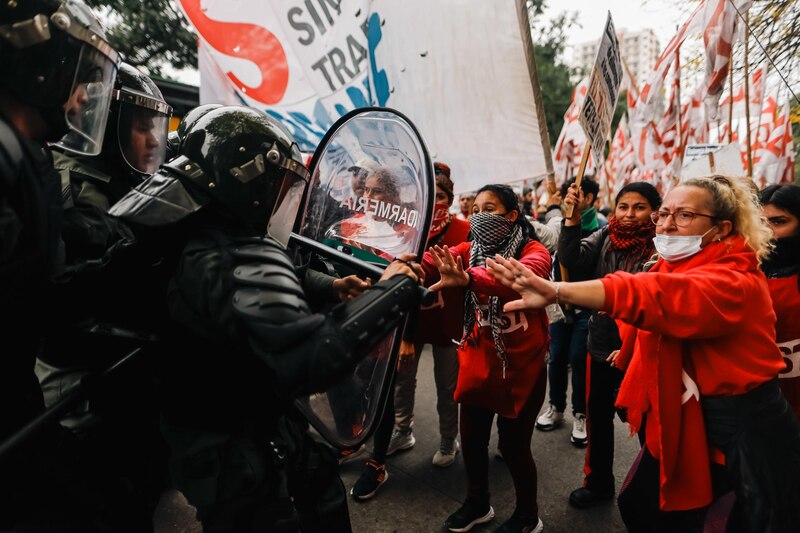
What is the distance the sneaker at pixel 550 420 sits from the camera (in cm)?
375

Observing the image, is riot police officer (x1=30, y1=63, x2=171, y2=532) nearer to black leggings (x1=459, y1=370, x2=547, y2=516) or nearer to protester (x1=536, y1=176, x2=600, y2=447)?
black leggings (x1=459, y1=370, x2=547, y2=516)

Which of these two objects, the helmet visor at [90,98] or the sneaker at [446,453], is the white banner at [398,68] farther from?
the helmet visor at [90,98]

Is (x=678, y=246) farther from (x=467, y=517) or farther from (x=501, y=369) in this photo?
(x=467, y=517)

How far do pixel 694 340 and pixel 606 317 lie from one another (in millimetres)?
1007

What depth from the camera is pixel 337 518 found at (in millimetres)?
1729

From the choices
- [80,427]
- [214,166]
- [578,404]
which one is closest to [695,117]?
[578,404]

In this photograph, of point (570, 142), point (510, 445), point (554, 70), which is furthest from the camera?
point (554, 70)

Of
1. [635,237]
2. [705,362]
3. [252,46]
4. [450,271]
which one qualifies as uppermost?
[252,46]

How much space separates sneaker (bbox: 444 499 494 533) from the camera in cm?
251

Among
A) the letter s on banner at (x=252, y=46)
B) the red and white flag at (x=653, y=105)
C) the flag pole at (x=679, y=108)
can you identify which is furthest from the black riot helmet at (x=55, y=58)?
the flag pole at (x=679, y=108)

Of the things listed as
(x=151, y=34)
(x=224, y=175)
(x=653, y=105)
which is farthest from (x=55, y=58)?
(x=151, y=34)

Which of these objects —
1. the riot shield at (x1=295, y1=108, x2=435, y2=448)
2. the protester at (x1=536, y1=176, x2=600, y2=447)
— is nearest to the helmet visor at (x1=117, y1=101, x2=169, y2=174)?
the riot shield at (x1=295, y1=108, x2=435, y2=448)

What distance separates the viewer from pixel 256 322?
118cm

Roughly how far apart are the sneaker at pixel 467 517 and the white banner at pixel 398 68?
191 cm
